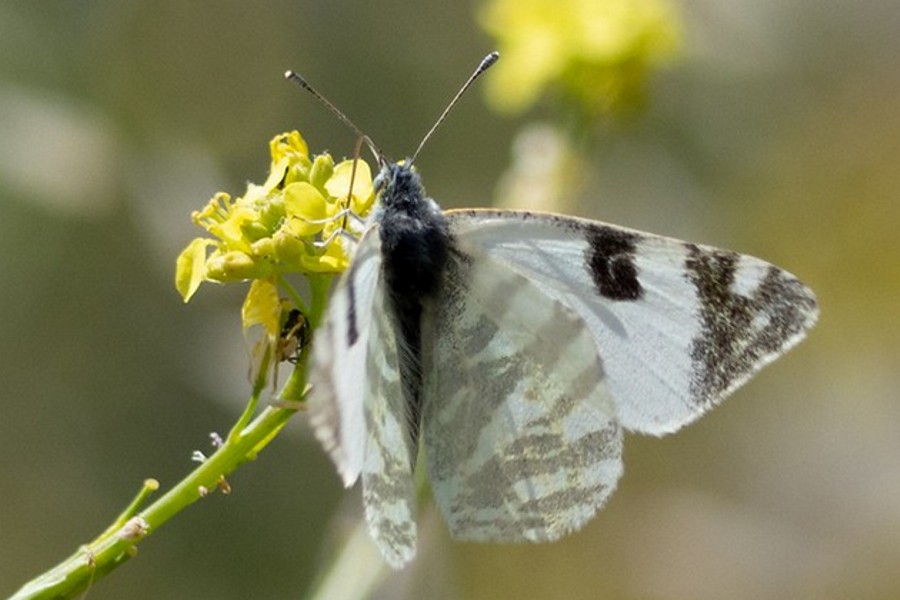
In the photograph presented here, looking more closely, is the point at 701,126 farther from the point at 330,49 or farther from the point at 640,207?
the point at 330,49

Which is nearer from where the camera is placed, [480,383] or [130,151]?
[480,383]

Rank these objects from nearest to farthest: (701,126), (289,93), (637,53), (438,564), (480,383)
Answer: (480,383)
(637,53)
(438,564)
(289,93)
(701,126)

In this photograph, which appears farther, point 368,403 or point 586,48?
point 586,48

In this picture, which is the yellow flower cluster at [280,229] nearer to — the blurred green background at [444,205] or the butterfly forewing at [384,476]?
the butterfly forewing at [384,476]

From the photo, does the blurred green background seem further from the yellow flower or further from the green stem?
the green stem

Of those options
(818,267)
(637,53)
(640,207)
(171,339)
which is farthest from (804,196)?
(171,339)

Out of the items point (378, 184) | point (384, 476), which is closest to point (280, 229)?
point (378, 184)

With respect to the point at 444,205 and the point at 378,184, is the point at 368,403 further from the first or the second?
the point at 444,205
